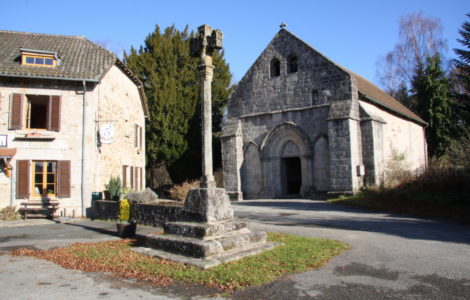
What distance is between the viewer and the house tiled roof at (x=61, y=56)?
1494cm

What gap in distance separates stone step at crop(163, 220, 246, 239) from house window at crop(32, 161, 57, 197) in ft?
31.4

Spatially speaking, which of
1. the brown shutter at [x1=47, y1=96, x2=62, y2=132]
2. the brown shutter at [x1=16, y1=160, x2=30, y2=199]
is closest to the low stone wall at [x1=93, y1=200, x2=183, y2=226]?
the brown shutter at [x1=16, y1=160, x2=30, y2=199]

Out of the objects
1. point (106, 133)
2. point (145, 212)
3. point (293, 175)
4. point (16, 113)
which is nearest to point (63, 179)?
point (106, 133)

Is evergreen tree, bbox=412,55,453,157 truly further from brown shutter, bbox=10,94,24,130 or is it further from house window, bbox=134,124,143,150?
brown shutter, bbox=10,94,24,130

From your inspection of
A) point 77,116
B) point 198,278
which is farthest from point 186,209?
point 77,116

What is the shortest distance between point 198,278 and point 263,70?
658 inches

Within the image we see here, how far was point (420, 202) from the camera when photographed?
13.3 metres

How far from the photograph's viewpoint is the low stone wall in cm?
1044

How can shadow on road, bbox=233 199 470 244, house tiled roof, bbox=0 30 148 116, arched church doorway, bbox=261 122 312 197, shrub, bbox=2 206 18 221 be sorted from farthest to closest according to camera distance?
arched church doorway, bbox=261 122 312 197
house tiled roof, bbox=0 30 148 116
shrub, bbox=2 206 18 221
shadow on road, bbox=233 199 470 244

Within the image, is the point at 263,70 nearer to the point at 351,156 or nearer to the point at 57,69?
the point at 351,156

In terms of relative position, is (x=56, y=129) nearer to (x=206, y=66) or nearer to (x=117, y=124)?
(x=117, y=124)

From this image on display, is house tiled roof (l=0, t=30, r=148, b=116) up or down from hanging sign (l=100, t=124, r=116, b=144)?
up

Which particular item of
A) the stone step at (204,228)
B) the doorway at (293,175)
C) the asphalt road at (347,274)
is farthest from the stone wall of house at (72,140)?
the doorway at (293,175)

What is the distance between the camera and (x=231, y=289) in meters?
4.76
